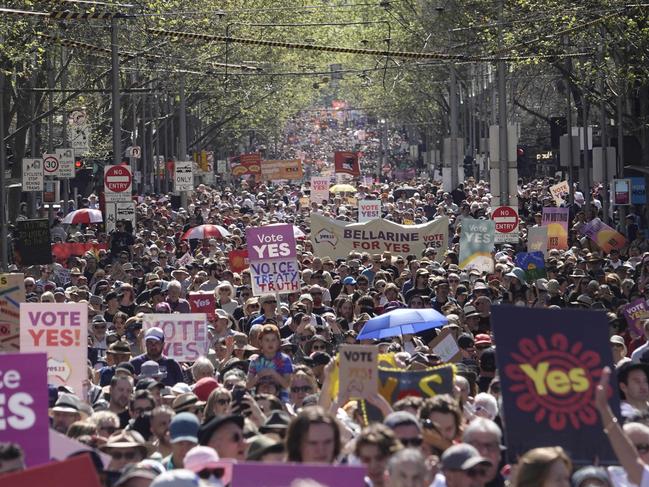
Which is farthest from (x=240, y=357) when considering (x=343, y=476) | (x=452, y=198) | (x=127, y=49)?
(x=452, y=198)

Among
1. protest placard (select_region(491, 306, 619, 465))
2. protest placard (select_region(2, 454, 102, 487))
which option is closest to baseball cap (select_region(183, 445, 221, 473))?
protest placard (select_region(2, 454, 102, 487))

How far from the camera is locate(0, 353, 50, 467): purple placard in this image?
28.3 feet

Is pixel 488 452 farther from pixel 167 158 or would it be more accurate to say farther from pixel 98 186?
pixel 167 158

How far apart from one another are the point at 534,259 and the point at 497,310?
1619 centimetres

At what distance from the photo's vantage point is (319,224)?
28031mm

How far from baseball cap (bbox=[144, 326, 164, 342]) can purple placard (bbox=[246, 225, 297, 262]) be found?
567cm

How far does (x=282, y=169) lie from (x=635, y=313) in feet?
188

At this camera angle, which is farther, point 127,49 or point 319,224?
point 127,49

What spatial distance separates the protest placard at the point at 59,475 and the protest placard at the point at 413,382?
4484mm

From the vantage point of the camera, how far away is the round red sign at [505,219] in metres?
30.5

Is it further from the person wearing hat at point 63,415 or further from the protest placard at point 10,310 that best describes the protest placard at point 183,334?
the person wearing hat at point 63,415

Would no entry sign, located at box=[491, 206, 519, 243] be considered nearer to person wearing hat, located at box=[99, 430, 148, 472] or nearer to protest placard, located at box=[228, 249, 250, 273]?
protest placard, located at box=[228, 249, 250, 273]

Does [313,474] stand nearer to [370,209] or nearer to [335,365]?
[335,365]

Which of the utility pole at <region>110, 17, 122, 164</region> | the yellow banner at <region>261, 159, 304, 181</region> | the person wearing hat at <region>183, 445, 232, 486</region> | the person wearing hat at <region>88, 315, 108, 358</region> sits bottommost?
the person wearing hat at <region>88, 315, 108, 358</region>
